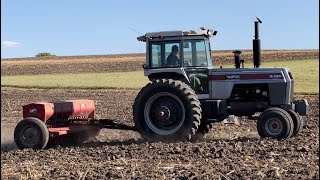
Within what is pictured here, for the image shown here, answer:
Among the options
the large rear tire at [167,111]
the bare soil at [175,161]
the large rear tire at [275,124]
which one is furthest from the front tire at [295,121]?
the large rear tire at [167,111]

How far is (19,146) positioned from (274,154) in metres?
5.06

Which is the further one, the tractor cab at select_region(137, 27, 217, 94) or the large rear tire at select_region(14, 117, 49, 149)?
the tractor cab at select_region(137, 27, 217, 94)

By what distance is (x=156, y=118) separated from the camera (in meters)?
10.4

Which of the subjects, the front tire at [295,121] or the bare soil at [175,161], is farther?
the front tire at [295,121]

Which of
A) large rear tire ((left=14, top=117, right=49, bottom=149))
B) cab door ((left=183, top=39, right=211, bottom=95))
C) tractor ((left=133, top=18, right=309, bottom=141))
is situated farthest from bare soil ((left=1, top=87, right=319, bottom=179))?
cab door ((left=183, top=39, right=211, bottom=95))

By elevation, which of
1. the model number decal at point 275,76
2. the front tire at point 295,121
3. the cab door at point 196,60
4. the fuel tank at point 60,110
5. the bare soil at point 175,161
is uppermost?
the cab door at point 196,60

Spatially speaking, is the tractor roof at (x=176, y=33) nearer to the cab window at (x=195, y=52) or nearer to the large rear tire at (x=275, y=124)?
the cab window at (x=195, y=52)

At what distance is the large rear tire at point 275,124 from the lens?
9.88 meters

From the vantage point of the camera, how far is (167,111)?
1031 centimetres

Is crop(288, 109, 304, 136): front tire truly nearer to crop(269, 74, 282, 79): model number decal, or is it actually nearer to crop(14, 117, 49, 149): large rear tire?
crop(269, 74, 282, 79): model number decal

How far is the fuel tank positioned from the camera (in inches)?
413

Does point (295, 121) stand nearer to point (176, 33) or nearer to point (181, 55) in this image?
point (181, 55)

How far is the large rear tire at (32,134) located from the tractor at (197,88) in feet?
5.95

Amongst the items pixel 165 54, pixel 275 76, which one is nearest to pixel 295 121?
pixel 275 76
